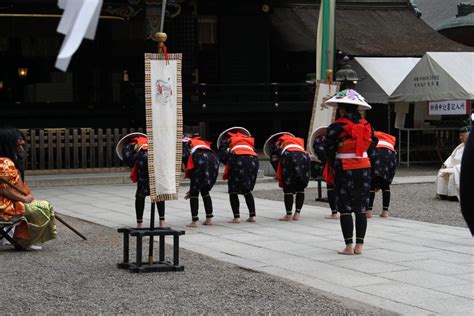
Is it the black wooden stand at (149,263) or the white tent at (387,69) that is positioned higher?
the white tent at (387,69)

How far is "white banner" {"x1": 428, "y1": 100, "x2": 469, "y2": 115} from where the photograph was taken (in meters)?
20.7

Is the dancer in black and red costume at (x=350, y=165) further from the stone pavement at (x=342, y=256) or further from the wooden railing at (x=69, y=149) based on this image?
the wooden railing at (x=69, y=149)

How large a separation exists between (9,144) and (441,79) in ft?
44.8

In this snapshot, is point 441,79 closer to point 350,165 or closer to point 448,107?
point 448,107

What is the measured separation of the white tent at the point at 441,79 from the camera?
68.1ft

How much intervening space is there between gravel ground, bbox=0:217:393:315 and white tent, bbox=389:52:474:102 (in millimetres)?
12829

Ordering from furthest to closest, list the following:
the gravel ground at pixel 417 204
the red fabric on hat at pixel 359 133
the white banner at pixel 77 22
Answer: the gravel ground at pixel 417 204, the red fabric on hat at pixel 359 133, the white banner at pixel 77 22

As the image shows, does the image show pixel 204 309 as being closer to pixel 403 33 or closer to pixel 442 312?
pixel 442 312

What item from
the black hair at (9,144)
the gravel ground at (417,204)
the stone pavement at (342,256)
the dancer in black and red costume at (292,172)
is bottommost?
the gravel ground at (417,204)

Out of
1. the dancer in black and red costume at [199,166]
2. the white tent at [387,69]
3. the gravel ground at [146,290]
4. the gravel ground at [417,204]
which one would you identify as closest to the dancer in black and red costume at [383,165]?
the gravel ground at [417,204]

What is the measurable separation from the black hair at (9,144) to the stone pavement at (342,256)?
155 cm

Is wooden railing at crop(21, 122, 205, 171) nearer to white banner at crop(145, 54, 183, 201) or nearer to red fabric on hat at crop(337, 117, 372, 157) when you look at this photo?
red fabric on hat at crop(337, 117, 372, 157)

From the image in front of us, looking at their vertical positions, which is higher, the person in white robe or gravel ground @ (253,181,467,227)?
the person in white robe

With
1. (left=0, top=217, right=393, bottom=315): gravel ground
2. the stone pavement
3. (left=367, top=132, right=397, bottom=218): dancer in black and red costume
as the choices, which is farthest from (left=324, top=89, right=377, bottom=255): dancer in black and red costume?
(left=367, top=132, right=397, bottom=218): dancer in black and red costume
